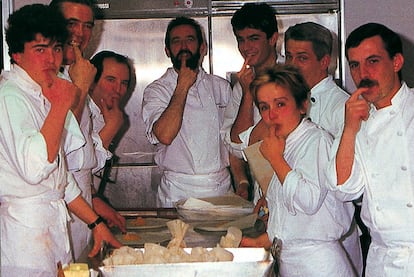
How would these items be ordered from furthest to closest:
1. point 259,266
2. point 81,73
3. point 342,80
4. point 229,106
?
point 342,80
point 229,106
point 81,73
point 259,266

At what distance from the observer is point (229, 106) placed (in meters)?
3.67

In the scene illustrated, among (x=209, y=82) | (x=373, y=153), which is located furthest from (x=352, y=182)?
(x=209, y=82)

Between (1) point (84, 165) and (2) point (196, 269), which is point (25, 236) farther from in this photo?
(2) point (196, 269)

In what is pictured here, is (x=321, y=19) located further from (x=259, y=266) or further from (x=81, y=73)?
(x=259, y=266)

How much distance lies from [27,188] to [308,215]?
0.87 m

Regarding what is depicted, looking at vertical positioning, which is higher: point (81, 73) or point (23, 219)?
point (81, 73)

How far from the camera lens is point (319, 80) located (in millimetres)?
3148

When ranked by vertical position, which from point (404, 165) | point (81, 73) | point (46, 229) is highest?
point (81, 73)

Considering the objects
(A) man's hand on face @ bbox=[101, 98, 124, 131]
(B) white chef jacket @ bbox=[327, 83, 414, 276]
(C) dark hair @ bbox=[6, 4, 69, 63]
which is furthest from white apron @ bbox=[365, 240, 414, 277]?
(A) man's hand on face @ bbox=[101, 98, 124, 131]

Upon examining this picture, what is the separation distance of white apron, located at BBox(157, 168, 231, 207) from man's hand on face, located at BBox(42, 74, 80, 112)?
1.24m

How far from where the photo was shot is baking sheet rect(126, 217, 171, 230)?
2633mm

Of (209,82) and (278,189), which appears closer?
(278,189)

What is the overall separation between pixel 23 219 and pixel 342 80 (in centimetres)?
236

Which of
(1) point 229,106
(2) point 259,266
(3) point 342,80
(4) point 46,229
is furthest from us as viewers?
(3) point 342,80
